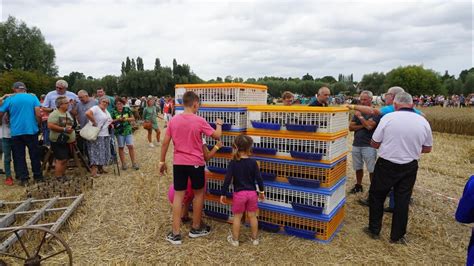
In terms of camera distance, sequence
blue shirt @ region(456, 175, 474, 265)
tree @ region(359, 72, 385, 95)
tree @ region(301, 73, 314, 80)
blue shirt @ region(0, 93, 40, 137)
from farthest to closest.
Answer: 1. tree @ region(301, 73, 314, 80)
2. tree @ region(359, 72, 385, 95)
3. blue shirt @ region(0, 93, 40, 137)
4. blue shirt @ region(456, 175, 474, 265)

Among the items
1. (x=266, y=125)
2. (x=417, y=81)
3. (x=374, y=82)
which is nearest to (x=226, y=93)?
(x=266, y=125)

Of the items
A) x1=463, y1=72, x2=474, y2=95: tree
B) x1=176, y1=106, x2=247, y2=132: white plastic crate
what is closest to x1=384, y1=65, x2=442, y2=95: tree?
x1=463, y1=72, x2=474, y2=95: tree

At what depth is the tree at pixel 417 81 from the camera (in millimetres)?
74875

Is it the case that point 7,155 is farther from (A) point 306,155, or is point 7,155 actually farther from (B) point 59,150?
(A) point 306,155

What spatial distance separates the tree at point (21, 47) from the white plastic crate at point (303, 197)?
63.2 metres

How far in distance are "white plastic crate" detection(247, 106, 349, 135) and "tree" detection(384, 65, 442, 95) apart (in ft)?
A: 263

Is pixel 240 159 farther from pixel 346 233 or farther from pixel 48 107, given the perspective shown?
pixel 48 107

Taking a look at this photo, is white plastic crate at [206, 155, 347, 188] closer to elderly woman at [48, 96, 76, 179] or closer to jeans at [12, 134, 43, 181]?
elderly woman at [48, 96, 76, 179]

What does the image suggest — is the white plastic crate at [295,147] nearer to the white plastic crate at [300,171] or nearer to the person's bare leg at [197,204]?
the white plastic crate at [300,171]

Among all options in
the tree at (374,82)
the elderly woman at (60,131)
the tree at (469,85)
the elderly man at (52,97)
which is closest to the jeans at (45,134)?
the elderly man at (52,97)

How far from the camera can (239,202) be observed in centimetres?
419

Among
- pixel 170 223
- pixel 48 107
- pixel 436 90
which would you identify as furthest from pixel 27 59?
pixel 436 90

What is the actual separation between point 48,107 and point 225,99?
5355 mm

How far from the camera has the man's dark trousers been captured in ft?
14.1
